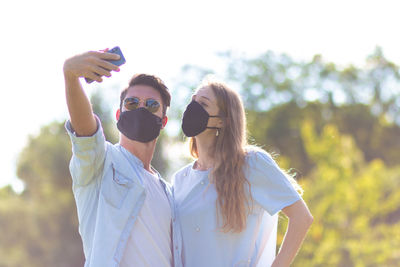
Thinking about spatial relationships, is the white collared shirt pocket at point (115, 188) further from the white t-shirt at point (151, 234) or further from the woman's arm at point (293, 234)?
the woman's arm at point (293, 234)

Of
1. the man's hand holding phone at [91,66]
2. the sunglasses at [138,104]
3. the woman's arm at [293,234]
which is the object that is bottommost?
the woman's arm at [293,234]

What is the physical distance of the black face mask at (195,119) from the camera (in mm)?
4547

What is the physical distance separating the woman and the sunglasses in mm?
597

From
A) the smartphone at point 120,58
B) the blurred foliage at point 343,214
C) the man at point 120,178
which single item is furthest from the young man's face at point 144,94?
the blurred foliage at point 343,214

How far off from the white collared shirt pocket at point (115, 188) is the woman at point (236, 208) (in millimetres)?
584

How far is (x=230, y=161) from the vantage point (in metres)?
4.27

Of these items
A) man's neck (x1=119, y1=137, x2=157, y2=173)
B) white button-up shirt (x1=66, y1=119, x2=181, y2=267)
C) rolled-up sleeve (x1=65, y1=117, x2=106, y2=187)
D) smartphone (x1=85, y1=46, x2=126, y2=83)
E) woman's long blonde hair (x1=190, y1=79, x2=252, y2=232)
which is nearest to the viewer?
smartphone (x1=85, y1=46, x2=126, y2=83)

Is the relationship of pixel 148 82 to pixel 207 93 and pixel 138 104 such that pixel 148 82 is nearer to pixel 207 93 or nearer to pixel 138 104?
pixel 138 104

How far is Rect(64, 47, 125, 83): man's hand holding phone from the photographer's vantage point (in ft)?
10.3

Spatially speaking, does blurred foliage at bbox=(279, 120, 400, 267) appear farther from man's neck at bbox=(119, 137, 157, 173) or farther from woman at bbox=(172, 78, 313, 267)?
man's neck at bbox=(119, 137, 157, 173)

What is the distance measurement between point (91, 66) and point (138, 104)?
46.5 inches

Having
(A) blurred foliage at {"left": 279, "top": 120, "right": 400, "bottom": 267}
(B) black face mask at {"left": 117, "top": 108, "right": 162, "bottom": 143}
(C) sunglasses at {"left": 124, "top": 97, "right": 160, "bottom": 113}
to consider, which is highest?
(C) sunglasses at {"left": 124, "top": 97, "right": 160, "bottom": 113}

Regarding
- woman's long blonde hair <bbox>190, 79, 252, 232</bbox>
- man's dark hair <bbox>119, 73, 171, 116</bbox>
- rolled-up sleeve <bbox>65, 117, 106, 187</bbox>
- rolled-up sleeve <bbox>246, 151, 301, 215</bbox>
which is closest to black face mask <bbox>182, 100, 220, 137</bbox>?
woman's long blonde hair <bbox>190, 79, 252, 232</bbox>

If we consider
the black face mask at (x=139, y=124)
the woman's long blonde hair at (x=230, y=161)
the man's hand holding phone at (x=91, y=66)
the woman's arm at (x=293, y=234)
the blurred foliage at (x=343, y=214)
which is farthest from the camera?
the blurred foliage at (x=343, y=214)
